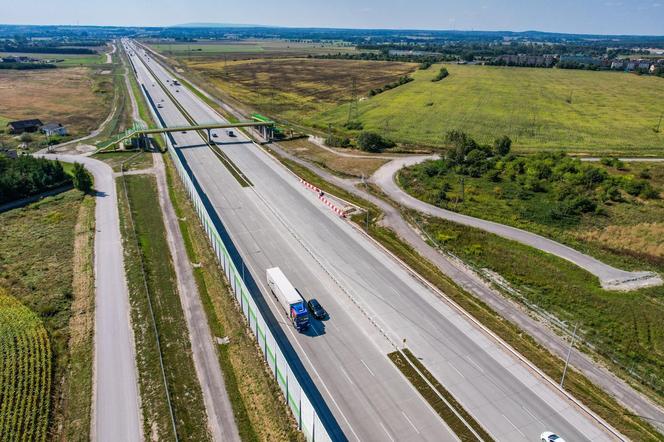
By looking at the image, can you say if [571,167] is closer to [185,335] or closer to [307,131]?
[307,131]

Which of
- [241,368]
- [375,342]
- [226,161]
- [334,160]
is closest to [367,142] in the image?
[334,160]

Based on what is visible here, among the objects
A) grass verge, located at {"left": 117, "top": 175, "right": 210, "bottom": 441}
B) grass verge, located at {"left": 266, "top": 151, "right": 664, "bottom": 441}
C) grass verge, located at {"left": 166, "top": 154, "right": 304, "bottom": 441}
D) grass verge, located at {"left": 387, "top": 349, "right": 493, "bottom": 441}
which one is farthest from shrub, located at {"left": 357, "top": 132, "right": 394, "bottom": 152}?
grass verge, located at {"left": 387, "top": 349, "right": 493, "bottom": 441}

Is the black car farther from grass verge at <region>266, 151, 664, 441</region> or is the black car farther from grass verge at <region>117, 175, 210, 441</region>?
grass verge at <region>266, 151, 664, 441</region>

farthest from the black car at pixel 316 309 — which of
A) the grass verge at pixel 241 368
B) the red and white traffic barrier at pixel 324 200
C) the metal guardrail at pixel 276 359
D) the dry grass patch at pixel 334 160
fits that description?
the dry grass patch at pixel 334 160

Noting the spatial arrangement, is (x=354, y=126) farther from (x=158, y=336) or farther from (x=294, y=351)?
(x=158, y=336)

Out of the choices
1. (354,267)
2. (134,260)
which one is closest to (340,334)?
(354,267)

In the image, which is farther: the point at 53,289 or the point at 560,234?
the point at 560,234

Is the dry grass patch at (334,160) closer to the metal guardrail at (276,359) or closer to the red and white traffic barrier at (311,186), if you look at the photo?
the red and white traffic barrier at (311,186)
